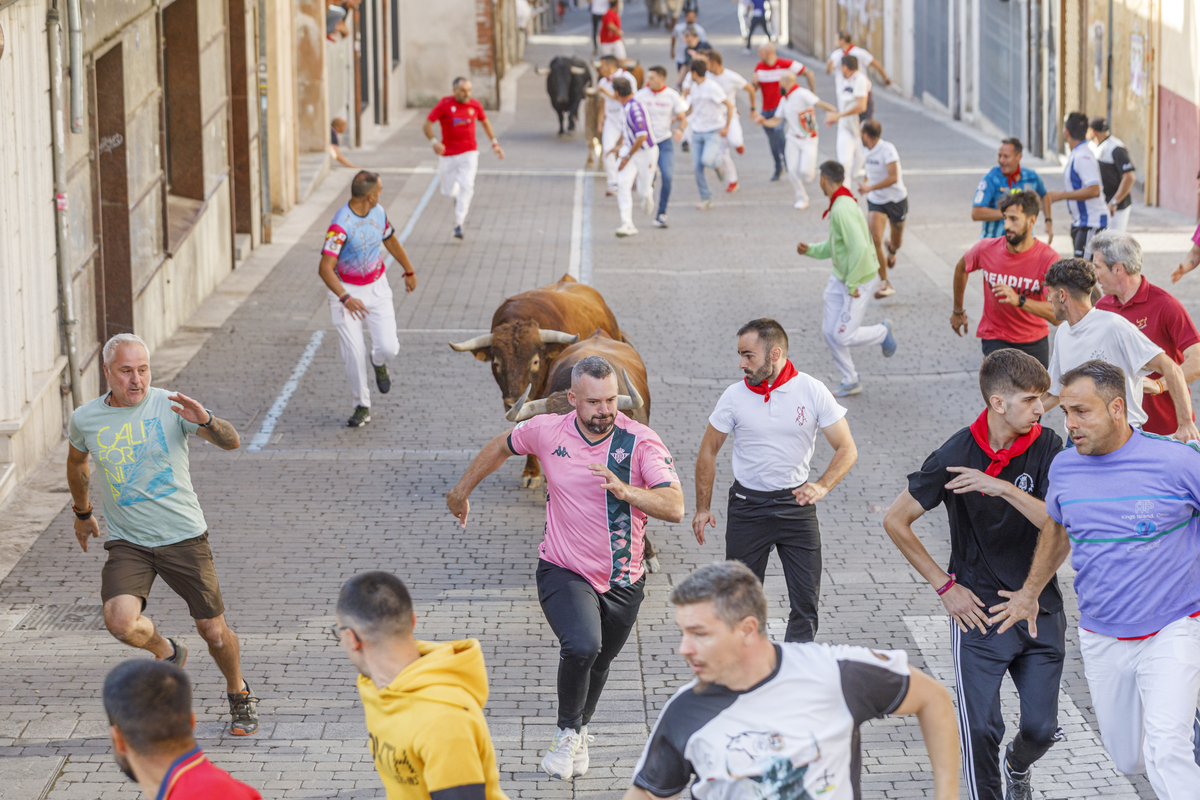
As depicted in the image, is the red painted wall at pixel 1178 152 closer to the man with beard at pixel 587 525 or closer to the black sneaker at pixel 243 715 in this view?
the man with beard at pixel 587 525

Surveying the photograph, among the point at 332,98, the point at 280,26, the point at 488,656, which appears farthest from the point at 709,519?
the point at 332,98

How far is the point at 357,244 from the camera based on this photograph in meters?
11.7

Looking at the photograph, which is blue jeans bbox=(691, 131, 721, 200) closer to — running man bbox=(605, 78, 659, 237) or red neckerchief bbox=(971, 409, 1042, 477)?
running man bbox=(605, 78, 659, 237)

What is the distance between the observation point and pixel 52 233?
11.3m

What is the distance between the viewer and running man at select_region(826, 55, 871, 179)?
71.8 feet

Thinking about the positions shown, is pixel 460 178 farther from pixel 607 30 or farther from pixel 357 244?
pixel 607 30

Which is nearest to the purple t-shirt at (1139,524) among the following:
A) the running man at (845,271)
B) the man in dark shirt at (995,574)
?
the man in dark shirt at (995,574)

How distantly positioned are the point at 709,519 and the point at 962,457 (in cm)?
167

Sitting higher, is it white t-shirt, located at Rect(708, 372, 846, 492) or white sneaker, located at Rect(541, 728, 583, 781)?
white t-shirt, located at Rect(708, 372, 846, 492)

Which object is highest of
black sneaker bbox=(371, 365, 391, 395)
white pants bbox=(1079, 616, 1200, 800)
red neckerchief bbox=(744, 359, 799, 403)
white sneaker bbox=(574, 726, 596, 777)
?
red neckerchief bbox=(744, 359, 799, 403)

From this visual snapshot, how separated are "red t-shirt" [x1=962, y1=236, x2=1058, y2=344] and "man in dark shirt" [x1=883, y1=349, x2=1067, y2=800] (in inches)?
170

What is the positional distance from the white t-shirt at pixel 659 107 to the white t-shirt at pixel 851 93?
291 centimetres

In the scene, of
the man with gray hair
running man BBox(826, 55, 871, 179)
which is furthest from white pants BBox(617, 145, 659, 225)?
the man with gray hair

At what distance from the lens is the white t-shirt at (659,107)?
67.3ft
